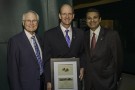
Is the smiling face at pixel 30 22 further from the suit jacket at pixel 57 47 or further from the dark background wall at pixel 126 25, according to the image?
the dark background wall at pixel 126 25

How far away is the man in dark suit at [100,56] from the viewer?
4477 mm

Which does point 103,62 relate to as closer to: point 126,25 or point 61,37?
point 61,37

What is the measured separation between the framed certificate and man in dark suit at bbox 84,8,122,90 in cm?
28

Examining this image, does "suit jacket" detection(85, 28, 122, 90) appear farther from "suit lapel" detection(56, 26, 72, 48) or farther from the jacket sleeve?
the jacket sleeve

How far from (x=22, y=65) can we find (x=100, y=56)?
43.2 inches

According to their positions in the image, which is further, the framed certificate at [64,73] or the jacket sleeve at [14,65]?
the framed certificate at [64,73]

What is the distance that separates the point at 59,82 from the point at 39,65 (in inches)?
14.4

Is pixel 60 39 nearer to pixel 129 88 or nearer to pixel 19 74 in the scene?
pixel 19 74

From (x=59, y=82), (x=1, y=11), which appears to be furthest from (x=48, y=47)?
(x=1, y=11)

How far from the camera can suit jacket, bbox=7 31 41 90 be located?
13.3 feet

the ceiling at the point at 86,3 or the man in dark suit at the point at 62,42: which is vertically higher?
the ceiling at the point at 86,3

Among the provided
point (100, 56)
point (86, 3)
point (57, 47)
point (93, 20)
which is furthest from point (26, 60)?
point (86, 3)

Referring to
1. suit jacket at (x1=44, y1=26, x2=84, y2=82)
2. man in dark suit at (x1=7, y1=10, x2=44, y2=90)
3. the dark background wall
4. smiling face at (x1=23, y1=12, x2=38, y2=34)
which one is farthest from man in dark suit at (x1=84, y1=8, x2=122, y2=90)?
the dark background wall

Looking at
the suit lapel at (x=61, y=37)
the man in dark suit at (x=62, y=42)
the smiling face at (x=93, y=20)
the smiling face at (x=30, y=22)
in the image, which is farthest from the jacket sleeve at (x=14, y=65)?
the smiling face at (x=93, y=20)
